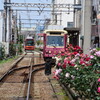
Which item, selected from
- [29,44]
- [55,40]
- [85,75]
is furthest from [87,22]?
[29,44]

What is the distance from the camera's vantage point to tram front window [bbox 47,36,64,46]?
89.5ft

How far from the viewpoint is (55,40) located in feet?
89.5

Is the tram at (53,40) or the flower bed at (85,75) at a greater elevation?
the tram at (53,40)

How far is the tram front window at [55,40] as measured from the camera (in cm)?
2728

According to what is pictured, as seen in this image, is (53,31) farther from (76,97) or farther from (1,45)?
(76,97)

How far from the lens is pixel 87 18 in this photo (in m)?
14.0

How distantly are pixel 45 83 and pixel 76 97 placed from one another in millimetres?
6352

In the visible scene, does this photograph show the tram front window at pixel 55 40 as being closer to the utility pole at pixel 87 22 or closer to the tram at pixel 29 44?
the utility pole at pixel 87 22

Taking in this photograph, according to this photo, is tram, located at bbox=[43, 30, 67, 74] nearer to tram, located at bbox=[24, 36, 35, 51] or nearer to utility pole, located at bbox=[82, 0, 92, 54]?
utility pole, located at bbox=[82, 0, 92, 54]

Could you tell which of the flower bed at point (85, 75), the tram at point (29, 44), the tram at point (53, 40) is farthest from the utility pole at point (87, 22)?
the tram at point (29, 44)

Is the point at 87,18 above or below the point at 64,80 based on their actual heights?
above

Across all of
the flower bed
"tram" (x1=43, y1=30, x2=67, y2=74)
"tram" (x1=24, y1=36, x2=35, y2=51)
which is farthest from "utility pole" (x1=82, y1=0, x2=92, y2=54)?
"tram" (x1=24, y1=36, x2=35, y2=51)

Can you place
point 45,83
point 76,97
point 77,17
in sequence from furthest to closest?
point 77,17 → point 45,83 → point 76,97

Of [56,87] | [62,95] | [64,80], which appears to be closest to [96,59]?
[64,80]
